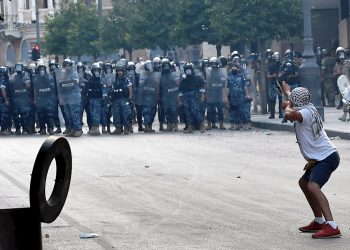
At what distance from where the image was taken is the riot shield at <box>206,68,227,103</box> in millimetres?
32344

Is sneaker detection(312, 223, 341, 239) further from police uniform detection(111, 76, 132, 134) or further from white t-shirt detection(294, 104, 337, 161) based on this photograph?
police uniform detection(111, 76, 132, 134)

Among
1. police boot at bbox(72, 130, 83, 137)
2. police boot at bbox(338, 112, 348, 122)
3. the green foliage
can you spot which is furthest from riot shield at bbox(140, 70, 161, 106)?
police boot at bbox(338, 112, 348, 122)

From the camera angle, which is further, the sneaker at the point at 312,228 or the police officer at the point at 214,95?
the police officer at the point at 214,95

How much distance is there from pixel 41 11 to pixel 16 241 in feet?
266

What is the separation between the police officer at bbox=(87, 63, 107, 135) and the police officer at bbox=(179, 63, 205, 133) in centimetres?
203

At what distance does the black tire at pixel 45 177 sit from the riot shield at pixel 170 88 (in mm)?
25978

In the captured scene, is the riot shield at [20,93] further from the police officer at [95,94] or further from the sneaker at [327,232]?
the sneaker at [327,232]

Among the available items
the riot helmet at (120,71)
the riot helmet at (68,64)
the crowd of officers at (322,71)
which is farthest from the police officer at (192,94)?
the riot helmet at (68,64)

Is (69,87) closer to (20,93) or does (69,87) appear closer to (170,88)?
(20,93)

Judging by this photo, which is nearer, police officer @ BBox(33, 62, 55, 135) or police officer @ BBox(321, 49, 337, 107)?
police officer @ BBox(33, 62, 55, 135)

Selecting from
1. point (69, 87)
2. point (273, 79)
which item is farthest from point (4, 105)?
point (273, 79)

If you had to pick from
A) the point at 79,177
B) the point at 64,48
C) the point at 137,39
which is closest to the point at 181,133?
the point at 79,177

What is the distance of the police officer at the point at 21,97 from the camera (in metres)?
33.0

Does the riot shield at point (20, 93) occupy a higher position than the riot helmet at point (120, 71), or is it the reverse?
the riot helmet at point (120, 71)
